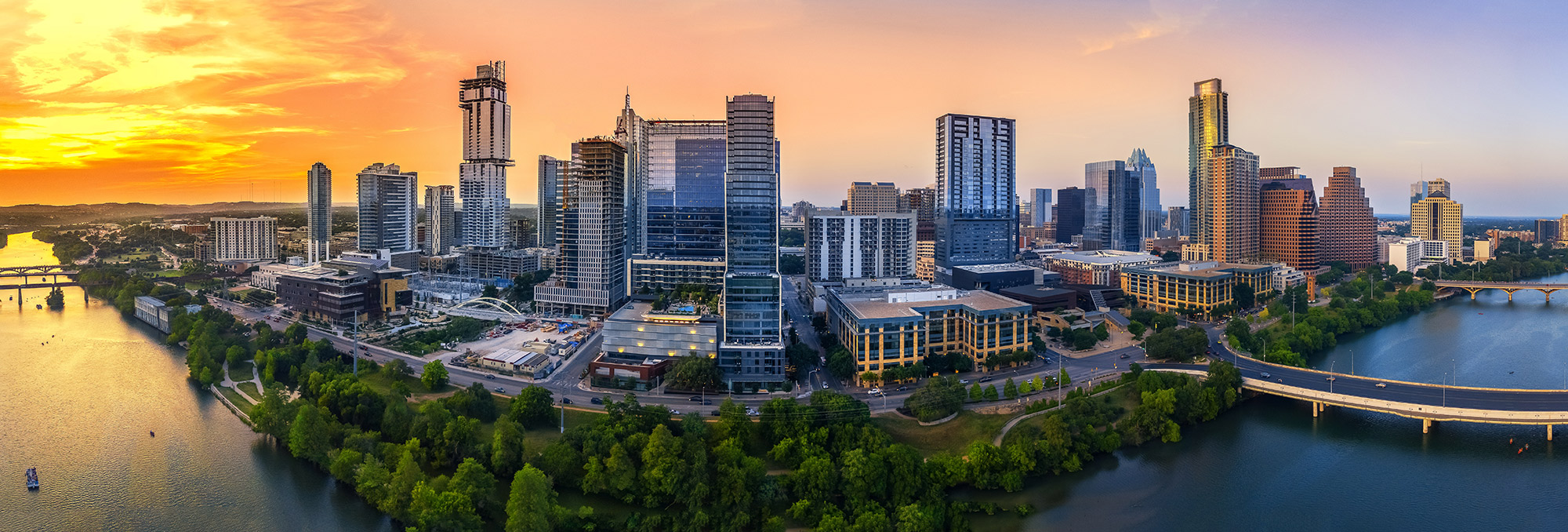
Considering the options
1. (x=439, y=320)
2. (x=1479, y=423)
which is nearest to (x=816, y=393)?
(x=1479, y=423)

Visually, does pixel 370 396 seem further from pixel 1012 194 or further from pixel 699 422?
pixel 1012 194

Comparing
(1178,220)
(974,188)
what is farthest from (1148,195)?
(974,188)

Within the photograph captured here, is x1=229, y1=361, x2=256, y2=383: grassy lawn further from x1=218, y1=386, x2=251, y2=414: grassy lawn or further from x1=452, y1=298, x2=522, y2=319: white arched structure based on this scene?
x1=452, y1=298, x2=522, y2=319: white arched structure

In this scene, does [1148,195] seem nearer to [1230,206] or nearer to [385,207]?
[1230,206]

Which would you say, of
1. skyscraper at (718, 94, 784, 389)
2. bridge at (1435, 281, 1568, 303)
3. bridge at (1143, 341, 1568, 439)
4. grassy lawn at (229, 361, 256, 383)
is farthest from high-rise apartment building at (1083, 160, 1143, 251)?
grassy lawn at (229, 361, 256, 383)

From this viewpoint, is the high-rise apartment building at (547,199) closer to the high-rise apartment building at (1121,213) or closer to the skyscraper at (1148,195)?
the high-rise apartment building at (1121,213)

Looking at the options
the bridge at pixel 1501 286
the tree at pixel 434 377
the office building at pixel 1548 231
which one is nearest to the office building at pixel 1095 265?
the bridge at pixel 1501 286
